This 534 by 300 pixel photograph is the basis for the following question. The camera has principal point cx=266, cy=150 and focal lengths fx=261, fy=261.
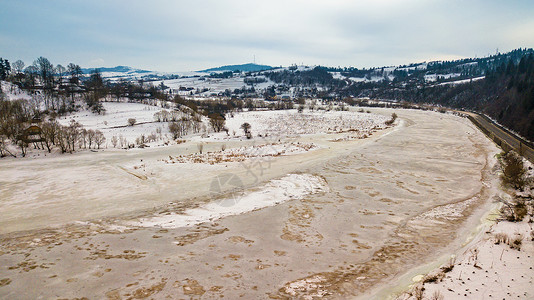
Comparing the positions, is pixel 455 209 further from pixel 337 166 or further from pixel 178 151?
pixel 178 151

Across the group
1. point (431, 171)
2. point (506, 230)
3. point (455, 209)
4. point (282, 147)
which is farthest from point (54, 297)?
point (282, 147)

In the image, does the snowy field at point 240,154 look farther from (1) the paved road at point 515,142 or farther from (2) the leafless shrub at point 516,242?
(1) the paved road at point 515,142

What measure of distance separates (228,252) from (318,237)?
4632 mm

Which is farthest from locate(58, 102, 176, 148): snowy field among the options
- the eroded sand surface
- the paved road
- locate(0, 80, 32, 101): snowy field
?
the paved road

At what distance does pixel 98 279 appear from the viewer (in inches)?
374

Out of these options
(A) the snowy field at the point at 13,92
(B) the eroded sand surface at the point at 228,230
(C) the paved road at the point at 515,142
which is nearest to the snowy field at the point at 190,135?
(C) the paved road at the point at 515,142

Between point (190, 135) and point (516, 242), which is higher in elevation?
point (190, 135)

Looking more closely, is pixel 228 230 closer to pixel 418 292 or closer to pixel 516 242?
pixel 418 292

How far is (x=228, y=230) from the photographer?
13875 mm

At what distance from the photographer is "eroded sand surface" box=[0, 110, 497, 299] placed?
9523 millimetres

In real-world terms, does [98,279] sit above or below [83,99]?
below

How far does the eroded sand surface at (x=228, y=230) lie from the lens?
952 centimetres

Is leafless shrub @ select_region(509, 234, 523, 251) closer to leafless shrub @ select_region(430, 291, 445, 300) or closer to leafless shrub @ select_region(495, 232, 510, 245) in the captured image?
leafless shrub @ select_region(495, 232, 510, 245)

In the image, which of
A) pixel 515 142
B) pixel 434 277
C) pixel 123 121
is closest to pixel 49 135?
pixel 123 121
